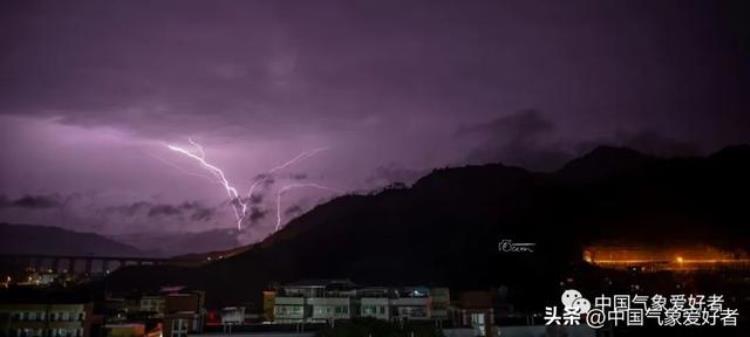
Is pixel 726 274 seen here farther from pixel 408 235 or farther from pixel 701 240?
pixel 408 235

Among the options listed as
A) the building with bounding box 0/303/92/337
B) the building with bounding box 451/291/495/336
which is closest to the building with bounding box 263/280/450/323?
the building with bounding box 451/291/495/336

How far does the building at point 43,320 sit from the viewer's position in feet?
48.9

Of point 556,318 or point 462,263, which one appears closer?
point 556,318

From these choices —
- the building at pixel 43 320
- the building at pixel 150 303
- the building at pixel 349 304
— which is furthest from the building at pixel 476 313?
the building at pixel 150 303

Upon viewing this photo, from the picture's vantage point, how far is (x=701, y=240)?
32844 millimetres

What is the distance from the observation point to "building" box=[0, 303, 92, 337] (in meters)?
14.9

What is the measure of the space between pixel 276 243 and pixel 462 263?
17281 millimetres

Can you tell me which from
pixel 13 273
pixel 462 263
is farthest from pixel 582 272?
pixel 13 273

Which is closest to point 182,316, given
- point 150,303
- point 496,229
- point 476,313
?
point 476,313

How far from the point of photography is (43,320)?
15.1 metres

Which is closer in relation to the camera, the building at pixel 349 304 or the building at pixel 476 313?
the building at pixel 476 313

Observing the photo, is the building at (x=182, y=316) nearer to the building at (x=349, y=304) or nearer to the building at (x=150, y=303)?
the building at (x=349, y=304)

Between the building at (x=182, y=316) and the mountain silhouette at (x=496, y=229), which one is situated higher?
the mountain silhouette at (x=496, y=229)

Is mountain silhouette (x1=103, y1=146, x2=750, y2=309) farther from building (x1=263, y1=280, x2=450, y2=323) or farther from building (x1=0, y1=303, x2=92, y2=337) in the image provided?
building (x1=0, y1=303, x2=92, y2=337)
